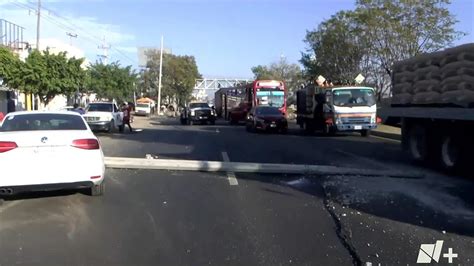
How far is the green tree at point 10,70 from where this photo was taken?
42.8 metres

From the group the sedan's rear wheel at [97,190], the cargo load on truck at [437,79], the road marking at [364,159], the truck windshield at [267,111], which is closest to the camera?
the sedan's rear wheel at [97,190]

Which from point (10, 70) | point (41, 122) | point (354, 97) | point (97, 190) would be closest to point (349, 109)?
→ point (354, 97)

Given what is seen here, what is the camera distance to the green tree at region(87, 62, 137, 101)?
6869 centimetres

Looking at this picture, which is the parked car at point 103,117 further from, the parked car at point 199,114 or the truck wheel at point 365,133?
the parked car at point 199,114

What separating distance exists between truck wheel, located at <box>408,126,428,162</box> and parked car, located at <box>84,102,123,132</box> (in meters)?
16.2

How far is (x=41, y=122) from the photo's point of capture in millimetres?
9539

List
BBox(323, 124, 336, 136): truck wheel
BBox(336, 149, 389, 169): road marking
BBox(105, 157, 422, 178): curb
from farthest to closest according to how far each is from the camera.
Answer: BBox(323, 124, 336, 136): truck wheel
BBox(336, 149, 389, 169): road marking
BBox(105, 157, 422, 178): curb

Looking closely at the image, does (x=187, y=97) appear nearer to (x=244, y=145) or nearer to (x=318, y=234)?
(x=244, y=145)

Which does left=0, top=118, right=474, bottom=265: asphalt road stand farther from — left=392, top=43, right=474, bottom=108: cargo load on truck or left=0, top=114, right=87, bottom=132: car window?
left=392, top=43, right=474, bottom=108: cargo load on truck

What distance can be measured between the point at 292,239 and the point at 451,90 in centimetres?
679

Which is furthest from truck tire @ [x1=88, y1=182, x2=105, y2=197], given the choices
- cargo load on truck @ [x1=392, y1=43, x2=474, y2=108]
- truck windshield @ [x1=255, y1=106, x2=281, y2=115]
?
truck windshield @ [x1=255, y1=106, x2=281, y2=115]

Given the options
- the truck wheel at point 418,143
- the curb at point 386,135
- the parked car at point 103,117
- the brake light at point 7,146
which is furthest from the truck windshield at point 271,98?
the brake light at point 7,146

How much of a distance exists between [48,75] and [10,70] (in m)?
2.68

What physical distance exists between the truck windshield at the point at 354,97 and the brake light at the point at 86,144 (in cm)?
1795
